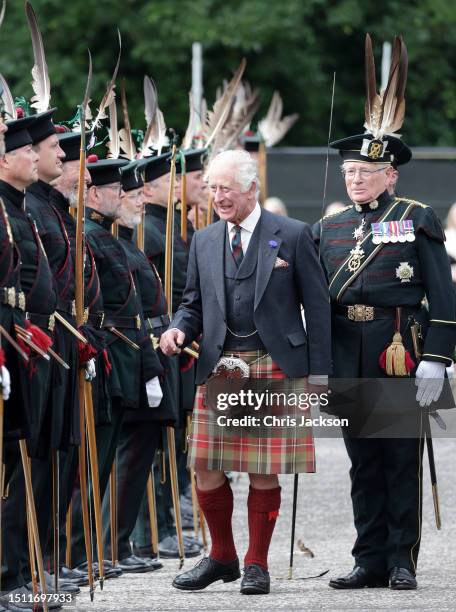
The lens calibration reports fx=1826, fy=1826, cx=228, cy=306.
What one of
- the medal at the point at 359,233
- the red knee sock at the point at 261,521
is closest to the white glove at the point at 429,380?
the medal at the point at 359,233

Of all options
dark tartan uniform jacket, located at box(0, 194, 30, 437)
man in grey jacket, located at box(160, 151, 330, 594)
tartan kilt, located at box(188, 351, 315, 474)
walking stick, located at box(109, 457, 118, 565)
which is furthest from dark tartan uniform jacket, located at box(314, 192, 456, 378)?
dark tartan uniform jacket, located at box(0, 194, 30, 437)

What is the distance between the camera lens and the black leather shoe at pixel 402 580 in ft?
27.6

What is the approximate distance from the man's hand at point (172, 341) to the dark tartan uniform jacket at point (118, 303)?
87 centimetres

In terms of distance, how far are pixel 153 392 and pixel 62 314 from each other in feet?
4.14

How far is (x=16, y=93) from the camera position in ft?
77.9

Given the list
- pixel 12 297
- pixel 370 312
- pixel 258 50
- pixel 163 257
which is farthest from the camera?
pixel 258 50

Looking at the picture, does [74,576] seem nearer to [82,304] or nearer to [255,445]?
[255,445]

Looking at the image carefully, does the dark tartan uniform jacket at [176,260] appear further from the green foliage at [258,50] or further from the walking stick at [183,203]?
the green foliage at [258,50]

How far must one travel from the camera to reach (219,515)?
27.1 ft

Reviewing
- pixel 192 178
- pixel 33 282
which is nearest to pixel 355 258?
pixel 33 282

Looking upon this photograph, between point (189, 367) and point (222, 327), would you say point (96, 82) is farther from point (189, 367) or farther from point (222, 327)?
point (222, 327)

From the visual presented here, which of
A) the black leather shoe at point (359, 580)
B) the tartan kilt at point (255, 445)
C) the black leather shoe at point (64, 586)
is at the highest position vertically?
the tartan kilt at point (255, 445)

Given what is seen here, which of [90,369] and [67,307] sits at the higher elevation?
[67,307]

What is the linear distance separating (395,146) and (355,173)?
0.24m
